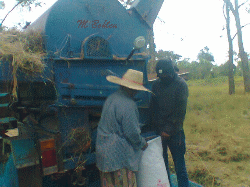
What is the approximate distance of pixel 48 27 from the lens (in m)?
2.73

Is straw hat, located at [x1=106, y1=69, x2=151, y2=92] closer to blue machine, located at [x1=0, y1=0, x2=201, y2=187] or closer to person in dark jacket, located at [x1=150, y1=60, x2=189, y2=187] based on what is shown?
blue machine, located at [x1=0, y1=0, x2=201, y2=187]

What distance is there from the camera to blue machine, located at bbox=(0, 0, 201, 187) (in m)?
2.51

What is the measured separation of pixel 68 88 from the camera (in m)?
2.64

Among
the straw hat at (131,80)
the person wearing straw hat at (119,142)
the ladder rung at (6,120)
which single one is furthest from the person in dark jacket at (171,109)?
the ladder rung at (6,120)

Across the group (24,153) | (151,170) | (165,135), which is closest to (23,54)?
(24,153)

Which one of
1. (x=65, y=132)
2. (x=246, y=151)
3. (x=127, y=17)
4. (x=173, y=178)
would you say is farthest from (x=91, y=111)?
(x=246, y=151)

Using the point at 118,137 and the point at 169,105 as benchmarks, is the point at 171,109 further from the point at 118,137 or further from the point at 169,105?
the point at 118,137

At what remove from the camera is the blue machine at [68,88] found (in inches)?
98.9

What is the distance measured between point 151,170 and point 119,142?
55cm

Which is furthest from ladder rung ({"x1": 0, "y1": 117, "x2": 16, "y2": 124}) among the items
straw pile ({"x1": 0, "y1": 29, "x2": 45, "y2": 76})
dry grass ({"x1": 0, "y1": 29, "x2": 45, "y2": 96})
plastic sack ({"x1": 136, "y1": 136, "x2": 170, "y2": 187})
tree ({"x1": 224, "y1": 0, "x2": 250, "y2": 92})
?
tree ({"x1": 224, "y1": 0, "x2": 250, "y2": 92})

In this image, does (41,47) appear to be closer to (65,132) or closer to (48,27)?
(48,27)

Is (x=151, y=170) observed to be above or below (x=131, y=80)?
below

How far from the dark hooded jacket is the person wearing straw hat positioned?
730 millimetres

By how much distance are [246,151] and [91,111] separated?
10.2 ft
